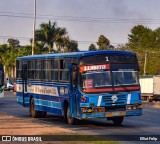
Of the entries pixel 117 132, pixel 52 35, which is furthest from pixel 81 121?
pixel 52 35

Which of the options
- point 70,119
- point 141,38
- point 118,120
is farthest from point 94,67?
point 141,38

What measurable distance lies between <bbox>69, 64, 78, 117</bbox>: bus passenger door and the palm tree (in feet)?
203

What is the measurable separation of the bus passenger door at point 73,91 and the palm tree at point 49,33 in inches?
2431

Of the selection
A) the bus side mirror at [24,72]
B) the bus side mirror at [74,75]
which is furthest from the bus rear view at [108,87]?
the bus side mirror at [24,72]

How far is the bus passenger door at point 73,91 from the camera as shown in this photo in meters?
22.9

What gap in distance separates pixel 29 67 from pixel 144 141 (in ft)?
42.0

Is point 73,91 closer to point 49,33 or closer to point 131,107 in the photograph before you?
point 131,107

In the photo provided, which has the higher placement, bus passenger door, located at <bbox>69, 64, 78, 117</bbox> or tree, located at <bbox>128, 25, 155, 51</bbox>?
tree, located at <bbox>128, 25, 155, 51</bbox>

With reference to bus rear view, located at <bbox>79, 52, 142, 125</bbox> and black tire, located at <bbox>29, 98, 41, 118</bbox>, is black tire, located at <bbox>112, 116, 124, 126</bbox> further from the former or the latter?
black tire, located at <bbox>29, 98, 41, 118</bbox>

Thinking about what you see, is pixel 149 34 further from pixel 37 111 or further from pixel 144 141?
pixel 144 141

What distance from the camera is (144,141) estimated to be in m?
17.8

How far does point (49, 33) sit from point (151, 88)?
30.9 metres

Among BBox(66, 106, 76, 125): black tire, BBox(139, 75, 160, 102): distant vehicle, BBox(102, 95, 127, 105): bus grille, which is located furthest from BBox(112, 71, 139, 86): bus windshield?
BBox(139, 75, 160, 102): distant vehicle

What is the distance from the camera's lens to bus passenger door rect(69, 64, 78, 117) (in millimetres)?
22938
